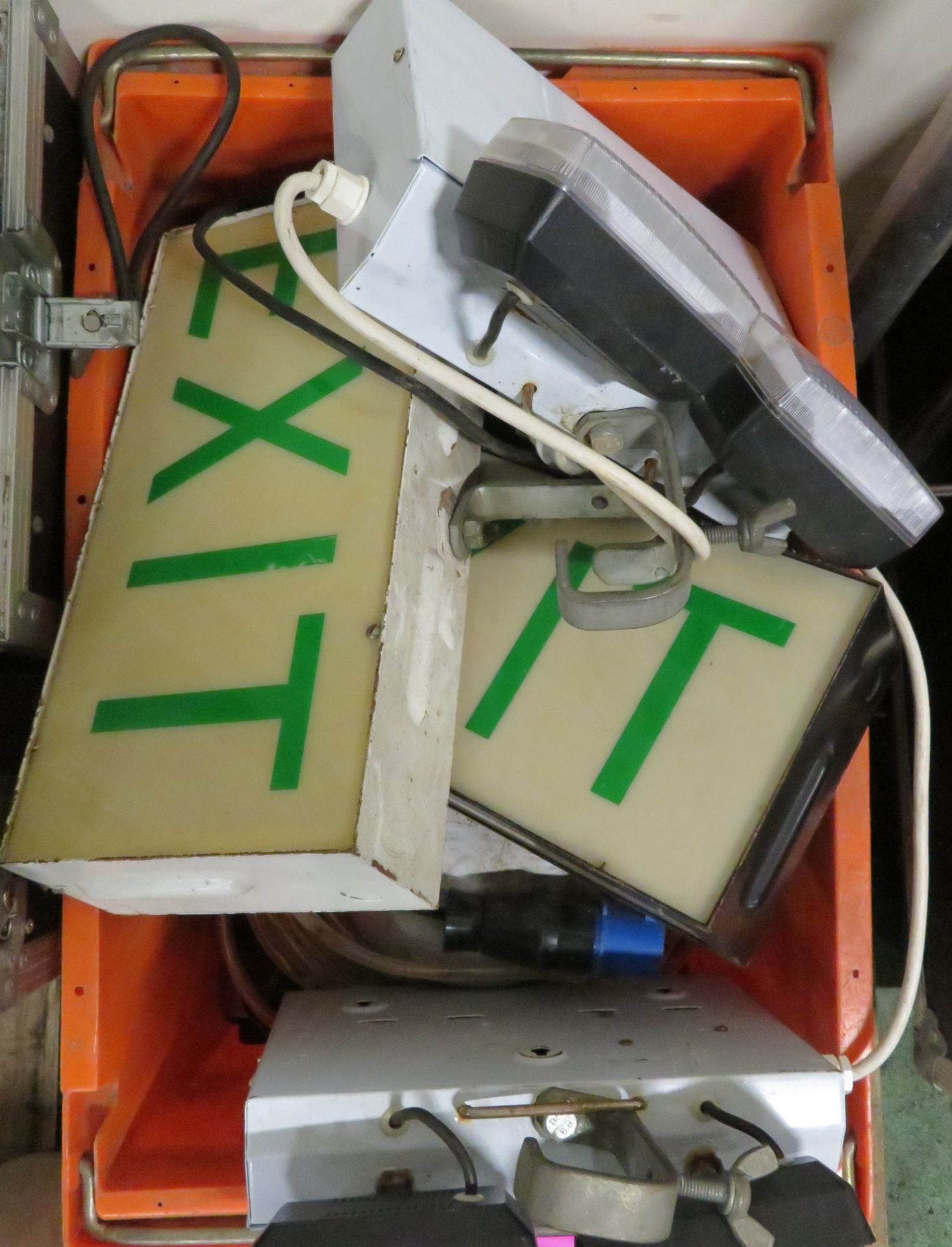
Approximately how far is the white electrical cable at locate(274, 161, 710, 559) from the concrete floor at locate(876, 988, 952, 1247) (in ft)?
2.69

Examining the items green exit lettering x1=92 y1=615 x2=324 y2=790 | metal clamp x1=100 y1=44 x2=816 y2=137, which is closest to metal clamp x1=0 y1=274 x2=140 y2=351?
metal clamp x1=100 y1=44 x2=816 y2=137

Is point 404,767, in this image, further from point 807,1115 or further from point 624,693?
point 807,1115

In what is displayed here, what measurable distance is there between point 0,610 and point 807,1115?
59cm

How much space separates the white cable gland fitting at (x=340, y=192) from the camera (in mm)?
483

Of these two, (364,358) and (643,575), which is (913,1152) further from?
(364,358)

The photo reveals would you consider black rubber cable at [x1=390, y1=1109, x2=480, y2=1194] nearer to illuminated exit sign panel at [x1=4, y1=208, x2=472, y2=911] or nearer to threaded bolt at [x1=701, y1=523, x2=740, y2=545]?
illuminated exit sign panel at [x1=4, y1=208, x2=472, y2=911]

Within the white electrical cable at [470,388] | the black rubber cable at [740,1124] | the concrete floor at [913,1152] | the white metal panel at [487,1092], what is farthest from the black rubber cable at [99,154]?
the concrete floor at [913,1152]

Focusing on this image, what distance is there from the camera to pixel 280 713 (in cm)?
50

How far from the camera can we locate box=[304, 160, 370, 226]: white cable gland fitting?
0.48 metres

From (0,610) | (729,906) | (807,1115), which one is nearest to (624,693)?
(729,906)

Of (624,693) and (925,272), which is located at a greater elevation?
(925,272)

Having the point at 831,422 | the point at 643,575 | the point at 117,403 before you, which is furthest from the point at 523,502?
the point at 117,403

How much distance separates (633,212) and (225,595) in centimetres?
33

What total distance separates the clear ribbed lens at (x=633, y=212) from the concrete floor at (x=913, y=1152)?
896 mm
